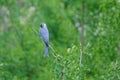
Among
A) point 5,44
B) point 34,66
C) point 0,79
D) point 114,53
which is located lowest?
point 0,79

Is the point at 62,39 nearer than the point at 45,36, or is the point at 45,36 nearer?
the point at 45,36

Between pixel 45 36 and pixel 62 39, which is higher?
pixel 62 39

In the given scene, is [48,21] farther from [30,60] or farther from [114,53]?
[114,53]

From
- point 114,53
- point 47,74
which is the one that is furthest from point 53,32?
point 114,53

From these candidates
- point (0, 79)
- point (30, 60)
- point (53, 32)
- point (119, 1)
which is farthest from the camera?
point (53, 32)

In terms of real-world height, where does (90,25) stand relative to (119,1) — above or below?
above

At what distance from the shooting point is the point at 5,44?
14.1m

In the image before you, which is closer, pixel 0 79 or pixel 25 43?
pixel 0 79

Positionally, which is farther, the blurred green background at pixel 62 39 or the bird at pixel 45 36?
the blurred green background at pixel 62 39

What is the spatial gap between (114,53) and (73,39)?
3.95 meters

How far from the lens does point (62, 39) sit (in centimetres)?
1468

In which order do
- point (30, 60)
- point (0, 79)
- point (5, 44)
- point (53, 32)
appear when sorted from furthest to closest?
point (53, 32), point (5, 44), point (30, 60), point (0, 79)

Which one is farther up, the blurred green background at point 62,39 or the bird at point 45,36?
the blurred green background at point 62,39

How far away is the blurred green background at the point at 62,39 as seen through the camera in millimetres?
7417
